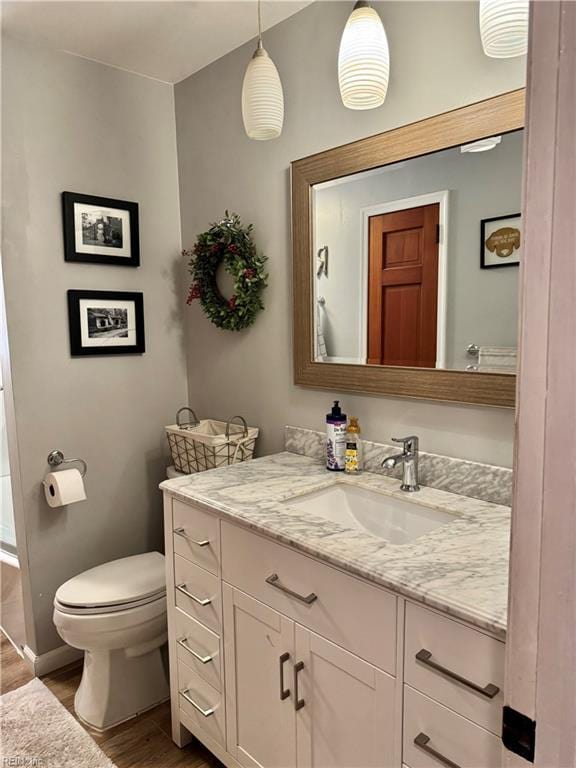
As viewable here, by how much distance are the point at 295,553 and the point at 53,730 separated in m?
1.31

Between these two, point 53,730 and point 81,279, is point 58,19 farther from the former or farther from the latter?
point 53,730

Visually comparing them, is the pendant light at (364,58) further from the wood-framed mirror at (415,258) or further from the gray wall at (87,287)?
the gray wall at (87,287)

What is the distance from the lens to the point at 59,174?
7.23 ft

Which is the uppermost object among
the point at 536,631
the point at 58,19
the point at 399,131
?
the point at 58,19

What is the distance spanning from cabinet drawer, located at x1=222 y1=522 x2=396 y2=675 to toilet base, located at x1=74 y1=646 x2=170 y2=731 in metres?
0.80

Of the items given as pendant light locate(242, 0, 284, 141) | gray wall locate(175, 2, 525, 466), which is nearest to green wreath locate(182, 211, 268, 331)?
gray wall locate(175, 2, 525, 466)

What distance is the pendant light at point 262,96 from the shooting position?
1.64m

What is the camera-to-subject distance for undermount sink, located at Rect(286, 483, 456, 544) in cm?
157

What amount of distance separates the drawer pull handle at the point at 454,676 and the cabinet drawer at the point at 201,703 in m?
0.84

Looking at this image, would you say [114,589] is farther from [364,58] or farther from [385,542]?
[364,58]

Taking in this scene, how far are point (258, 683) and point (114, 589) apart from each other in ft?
2.43

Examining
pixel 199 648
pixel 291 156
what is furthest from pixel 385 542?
pixel 291 156

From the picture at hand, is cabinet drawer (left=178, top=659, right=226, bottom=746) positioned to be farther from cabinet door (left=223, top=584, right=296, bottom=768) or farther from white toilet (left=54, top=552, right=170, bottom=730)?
white toilet (left=54, top=552, right=170, bottom=730)

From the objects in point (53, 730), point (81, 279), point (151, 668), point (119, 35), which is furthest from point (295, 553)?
point (119, 35)
